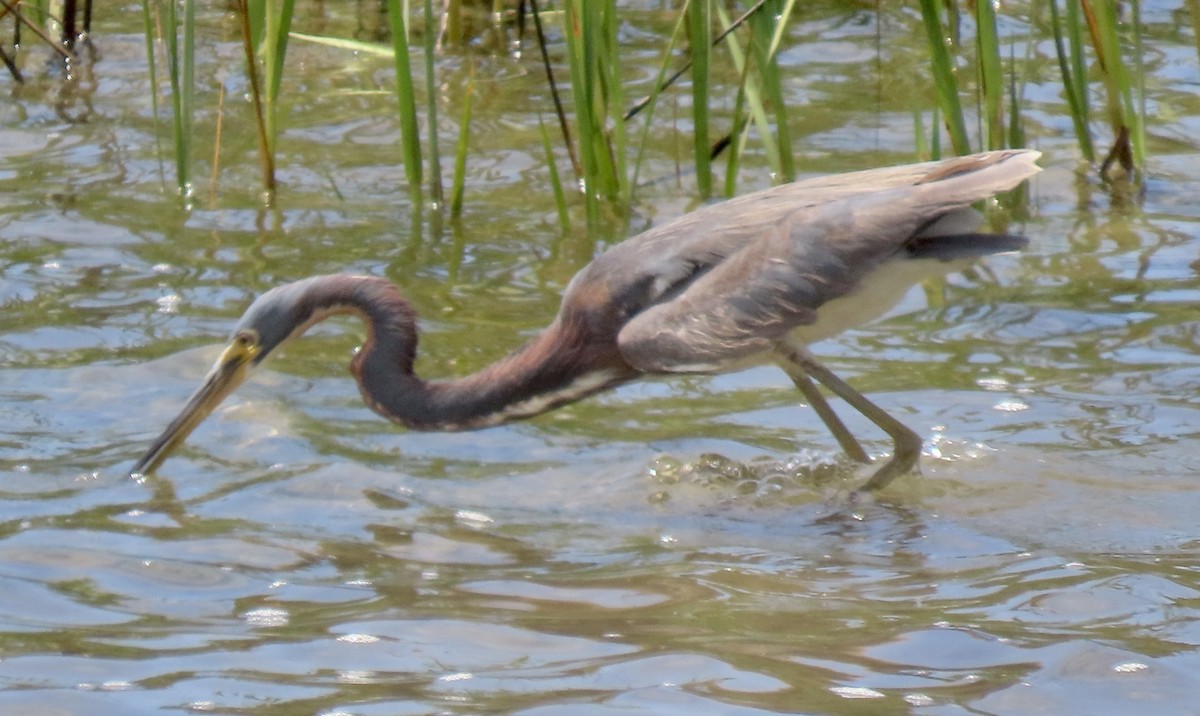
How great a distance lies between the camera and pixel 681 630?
3.84m

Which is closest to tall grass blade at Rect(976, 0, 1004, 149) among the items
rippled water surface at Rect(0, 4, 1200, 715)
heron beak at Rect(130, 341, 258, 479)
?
rippled water surface at Rect(0, 4, 1200, 715)

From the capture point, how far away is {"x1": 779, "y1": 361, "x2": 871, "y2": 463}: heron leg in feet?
18.1

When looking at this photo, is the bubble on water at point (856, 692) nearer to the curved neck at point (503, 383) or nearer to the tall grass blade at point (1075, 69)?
the curved neck at point (503, 383)

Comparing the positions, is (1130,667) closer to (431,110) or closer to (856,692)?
(856,692)

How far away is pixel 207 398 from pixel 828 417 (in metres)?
2.07

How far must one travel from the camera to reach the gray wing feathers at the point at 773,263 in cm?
524

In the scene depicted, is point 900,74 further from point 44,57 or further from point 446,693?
point 446,693

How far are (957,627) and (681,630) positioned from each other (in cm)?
62

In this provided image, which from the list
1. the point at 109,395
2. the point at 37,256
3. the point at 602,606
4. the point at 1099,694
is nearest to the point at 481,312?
the point at 109,395

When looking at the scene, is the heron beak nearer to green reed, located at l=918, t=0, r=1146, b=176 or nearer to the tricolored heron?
the tricolored heron

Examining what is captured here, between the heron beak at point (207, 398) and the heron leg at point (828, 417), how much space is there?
182 cm

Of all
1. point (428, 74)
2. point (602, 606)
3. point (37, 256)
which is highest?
point (428, 74)

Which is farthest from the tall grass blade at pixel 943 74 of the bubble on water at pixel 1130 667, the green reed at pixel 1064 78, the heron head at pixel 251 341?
the bubble on water at pixel 1130 667

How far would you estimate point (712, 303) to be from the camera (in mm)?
5312
